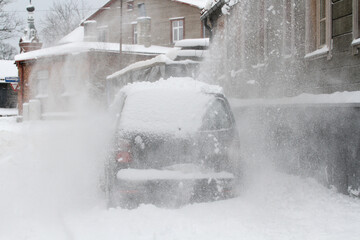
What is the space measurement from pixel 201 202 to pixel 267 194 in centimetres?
153

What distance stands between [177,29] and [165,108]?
30.7 metres

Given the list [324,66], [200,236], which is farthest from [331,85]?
[200,236]

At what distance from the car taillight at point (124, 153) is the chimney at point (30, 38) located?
32.7m

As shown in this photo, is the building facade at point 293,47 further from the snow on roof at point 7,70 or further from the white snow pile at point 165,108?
the snow on roof at point 7,70

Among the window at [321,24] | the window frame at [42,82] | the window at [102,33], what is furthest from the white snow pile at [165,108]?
the window at [102,33]

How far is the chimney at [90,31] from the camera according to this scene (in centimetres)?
4103

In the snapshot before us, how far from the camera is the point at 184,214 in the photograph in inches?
193

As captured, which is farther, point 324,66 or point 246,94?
point 246,94

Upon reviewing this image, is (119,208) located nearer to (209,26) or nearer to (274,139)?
(274,139)

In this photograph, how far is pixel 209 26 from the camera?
18.3 metres

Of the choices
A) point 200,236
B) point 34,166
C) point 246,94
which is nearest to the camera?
point 200,236

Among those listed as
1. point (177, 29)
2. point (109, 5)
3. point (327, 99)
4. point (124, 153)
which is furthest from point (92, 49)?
point (124, 153)

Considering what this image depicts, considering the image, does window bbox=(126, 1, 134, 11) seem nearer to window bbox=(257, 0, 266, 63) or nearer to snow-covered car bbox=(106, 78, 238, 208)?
window bbox=(257, 0, 266, 63)

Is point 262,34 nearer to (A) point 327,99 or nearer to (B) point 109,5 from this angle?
(A) point 327,99
